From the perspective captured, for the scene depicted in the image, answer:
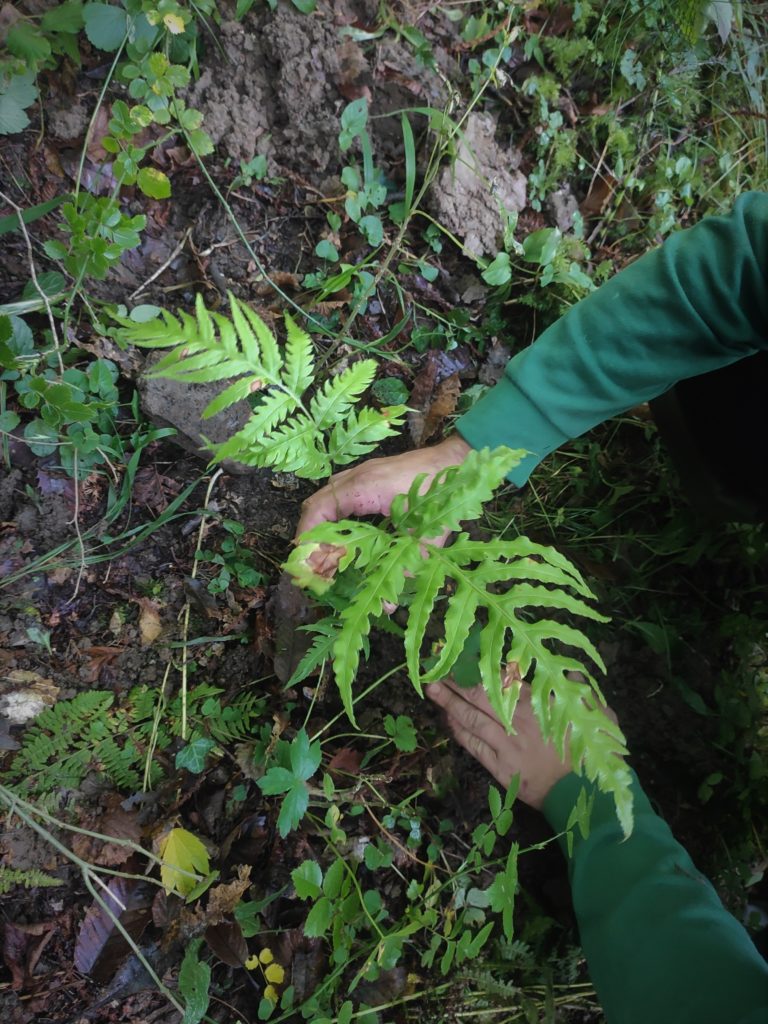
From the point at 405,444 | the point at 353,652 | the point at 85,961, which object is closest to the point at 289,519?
the point at 405,444

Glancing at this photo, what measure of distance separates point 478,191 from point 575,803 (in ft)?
7.68

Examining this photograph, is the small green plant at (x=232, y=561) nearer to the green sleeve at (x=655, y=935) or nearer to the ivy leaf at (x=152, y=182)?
the ivy leaf at (x=152, y=182)

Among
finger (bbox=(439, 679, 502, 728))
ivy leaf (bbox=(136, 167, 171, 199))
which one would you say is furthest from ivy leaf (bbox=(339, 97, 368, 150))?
finger (bbox=(439, 679, 502, 728))

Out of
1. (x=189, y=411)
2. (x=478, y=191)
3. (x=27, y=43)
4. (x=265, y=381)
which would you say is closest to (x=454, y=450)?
(x=265, y=381)

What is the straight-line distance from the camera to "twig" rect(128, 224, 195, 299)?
2270 millimetres

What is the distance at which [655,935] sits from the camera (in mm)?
1593

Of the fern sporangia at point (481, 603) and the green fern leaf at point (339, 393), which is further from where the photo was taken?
the green fern leaf at point (339, 393)

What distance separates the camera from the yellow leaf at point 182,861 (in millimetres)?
1806

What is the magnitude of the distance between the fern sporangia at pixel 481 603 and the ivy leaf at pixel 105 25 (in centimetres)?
188

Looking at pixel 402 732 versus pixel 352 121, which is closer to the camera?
pixel 402 732

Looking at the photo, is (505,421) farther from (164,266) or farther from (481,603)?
(164,266)

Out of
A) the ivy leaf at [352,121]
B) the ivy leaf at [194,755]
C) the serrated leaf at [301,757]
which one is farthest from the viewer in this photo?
the ivy leaf at [352,121]

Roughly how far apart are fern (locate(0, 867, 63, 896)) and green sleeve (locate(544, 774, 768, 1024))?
1.53 m

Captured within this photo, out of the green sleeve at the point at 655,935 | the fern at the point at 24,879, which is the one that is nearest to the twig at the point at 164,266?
the fern at the point at 24,879
